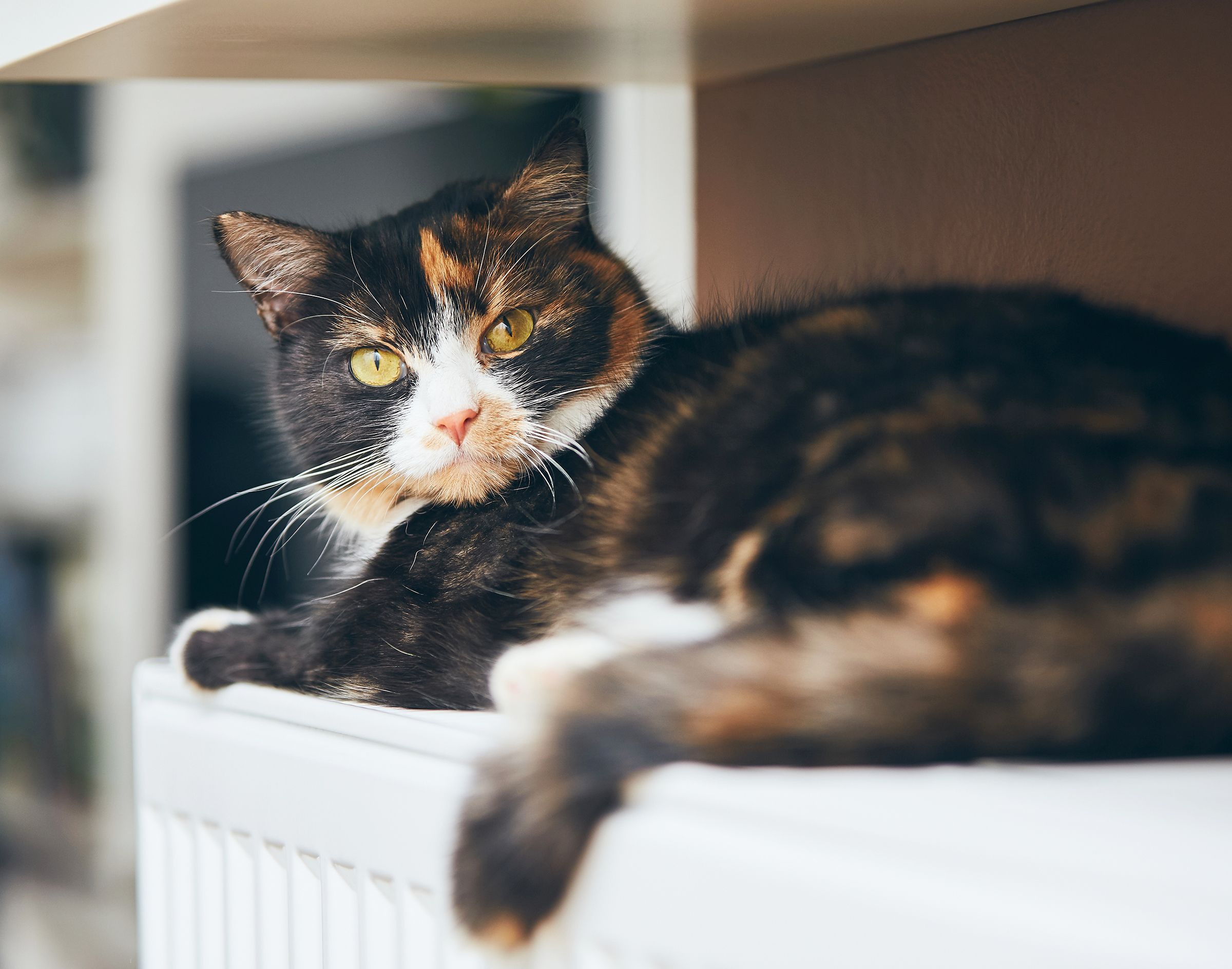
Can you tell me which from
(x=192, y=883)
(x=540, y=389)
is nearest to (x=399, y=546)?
(x=540, y=389)

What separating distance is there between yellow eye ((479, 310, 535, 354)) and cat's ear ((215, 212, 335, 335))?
0.15 m

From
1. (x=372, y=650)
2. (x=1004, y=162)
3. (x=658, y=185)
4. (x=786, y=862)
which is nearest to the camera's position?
(x=786, y=862)

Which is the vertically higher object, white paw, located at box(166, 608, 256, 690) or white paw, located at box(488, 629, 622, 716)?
white paw, located at box(488, 629, 622, 716)

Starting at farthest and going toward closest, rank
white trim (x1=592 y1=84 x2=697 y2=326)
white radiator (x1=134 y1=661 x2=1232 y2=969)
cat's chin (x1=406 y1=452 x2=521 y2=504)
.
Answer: white trim (x1=592 y1=84 x2=697 y2=326) → cat's chin (x1=406 y1=452 x2=521 y2=504) → white radiator (x1=134 y1=661 x2=1232 y2=969)

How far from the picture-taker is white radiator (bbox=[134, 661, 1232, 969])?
1.20ft

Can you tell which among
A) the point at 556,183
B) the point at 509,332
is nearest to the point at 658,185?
the point at 556,183

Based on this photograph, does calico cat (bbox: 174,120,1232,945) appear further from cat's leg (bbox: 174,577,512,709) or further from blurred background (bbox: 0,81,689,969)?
blurred background (bbox: 0,81,689,969)

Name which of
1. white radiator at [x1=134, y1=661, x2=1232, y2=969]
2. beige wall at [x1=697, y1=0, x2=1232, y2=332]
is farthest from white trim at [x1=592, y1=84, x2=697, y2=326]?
white radiator at [x1=134, y1=661, x2=1232, y2=969]

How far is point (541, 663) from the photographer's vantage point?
62 cm

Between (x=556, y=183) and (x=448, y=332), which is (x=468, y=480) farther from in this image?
(x=556, y=183)

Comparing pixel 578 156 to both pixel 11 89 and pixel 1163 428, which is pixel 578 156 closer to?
pixel 1163 428

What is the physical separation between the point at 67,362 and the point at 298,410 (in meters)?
1.76

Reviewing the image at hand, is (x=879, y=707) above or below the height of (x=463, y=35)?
below

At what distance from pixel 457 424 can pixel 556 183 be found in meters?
0.25
